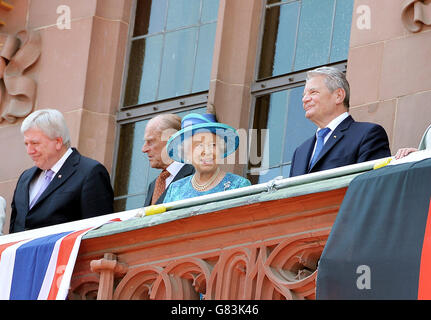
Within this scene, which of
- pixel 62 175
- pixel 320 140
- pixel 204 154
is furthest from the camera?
pixel 62 175

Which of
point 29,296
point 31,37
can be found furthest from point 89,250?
point 31,37

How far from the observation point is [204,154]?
387 inches

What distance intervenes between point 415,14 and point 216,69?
2034 mm

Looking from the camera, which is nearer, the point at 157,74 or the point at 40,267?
the point at 40,267

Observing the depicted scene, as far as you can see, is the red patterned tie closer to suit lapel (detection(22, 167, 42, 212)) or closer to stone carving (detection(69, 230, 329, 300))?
suit lapel (detection(22, 167, 42, 212))

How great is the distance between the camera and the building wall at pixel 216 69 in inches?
426

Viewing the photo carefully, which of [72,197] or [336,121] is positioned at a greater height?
[336,121]

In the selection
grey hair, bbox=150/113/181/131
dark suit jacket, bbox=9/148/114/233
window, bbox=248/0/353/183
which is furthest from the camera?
window, bbox=248/0/353/183

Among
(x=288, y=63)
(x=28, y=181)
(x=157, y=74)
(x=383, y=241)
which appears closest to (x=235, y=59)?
(x=288, y=63)

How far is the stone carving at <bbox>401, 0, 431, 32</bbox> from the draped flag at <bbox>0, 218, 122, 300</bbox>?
251 cm

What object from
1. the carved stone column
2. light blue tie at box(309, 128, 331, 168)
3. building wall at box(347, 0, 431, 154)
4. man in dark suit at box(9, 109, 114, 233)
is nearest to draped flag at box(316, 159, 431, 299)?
light blue tie at box(309, 128, 331, 168)

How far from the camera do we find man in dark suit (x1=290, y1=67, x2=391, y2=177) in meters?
9.46

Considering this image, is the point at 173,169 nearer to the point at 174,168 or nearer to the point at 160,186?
the point at 174,168
